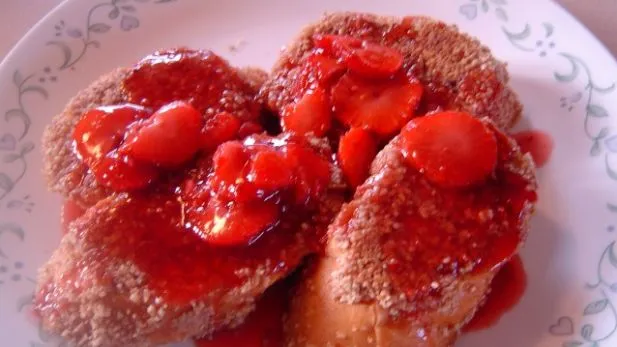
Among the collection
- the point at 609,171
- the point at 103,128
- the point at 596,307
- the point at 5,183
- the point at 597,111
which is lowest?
the point at 596,307

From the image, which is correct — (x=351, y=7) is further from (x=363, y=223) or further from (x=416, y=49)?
(x=363, y=223)

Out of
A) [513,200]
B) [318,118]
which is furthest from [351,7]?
[513,200]

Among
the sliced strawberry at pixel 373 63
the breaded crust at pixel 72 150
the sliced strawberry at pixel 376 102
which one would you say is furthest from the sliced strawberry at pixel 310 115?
the breaded crust at pixel 72 150

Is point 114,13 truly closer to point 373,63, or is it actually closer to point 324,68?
point 324,68

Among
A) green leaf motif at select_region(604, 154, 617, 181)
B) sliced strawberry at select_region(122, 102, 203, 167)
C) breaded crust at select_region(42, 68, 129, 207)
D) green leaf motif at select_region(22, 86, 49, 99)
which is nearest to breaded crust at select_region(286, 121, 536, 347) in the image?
green leaf motif at select_region(604, 154, 617, 181)

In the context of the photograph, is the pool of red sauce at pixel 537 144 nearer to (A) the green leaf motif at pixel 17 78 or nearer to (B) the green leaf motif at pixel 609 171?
(B) the green leaf motif at pixel 609 171

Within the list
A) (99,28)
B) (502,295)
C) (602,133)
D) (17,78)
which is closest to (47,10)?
(99,28)

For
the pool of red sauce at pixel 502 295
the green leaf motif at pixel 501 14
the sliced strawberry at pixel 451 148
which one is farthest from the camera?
the green leaf motif at pixel 501 14
